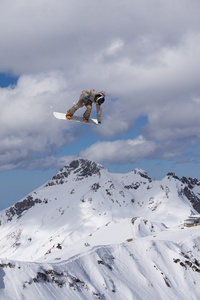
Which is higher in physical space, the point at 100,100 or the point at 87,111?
the point at 87,111

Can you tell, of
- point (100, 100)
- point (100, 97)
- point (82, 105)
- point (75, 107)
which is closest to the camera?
point (100, 97)

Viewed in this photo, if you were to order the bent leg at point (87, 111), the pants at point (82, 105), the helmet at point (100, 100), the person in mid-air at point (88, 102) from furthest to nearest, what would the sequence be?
1. the bent leg at point (87, 111)
2. the pants at point (82, 105)
3. the person in mid-air at point (88, 102)
4. the helmet at point (100, 100)

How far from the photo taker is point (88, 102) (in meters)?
26.1

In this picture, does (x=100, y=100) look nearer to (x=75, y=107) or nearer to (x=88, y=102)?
(x=88, y=102)

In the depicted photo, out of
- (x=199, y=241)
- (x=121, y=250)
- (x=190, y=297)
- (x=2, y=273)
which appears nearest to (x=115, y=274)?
(x=121, y=250)

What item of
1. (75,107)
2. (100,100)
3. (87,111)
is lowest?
(100,100)

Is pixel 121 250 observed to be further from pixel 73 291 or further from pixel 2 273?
pixel 2 273

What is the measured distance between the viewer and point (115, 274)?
4206 cm

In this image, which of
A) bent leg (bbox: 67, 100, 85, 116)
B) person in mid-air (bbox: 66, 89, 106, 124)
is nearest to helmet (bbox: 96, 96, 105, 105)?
person in mid-air (bbox: 66, 89, 106, 124)

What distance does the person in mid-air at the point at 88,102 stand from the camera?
24938 millimetres

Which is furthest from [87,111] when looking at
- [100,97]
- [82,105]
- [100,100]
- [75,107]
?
[100,97]

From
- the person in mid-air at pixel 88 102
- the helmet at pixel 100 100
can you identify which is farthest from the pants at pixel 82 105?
the helmet at pixel 100 100

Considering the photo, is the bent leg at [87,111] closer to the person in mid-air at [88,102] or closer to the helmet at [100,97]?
the person in mid-air at [88,102]

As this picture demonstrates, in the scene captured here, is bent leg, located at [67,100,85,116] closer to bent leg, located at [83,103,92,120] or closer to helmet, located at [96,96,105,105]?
bent leg, located at [83,103,92,120]
